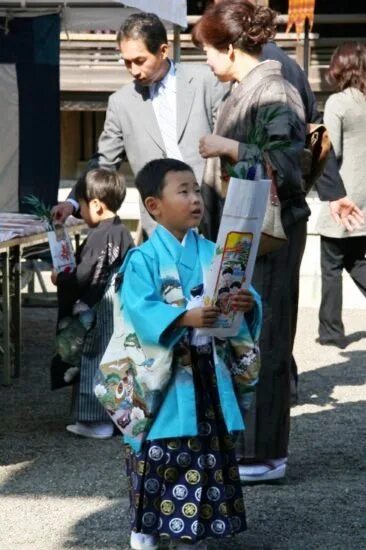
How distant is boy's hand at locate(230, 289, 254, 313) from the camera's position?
12.9ft

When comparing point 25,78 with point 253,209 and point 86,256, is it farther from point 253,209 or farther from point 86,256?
point 253,209

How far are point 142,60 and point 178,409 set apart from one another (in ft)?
7.87

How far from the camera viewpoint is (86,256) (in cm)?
615

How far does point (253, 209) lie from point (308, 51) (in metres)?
9.52

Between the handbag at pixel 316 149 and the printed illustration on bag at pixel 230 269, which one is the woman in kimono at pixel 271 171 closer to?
the handbag at pixel 316 149

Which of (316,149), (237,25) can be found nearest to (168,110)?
(316,149)

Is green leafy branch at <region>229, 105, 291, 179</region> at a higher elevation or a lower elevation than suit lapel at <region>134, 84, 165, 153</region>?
higher

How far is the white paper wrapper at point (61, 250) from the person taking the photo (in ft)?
18.7

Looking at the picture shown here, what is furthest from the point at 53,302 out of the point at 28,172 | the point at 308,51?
the point at 308,51

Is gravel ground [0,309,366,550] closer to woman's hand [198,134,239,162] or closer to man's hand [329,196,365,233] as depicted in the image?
man's hand [329,196,365,233]

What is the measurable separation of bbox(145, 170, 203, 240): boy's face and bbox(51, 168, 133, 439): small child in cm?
189

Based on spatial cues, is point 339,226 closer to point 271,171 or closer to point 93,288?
point 93,288

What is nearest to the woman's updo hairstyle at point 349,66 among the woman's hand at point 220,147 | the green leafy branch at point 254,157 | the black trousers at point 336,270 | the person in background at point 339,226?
the person in background at point 339,226

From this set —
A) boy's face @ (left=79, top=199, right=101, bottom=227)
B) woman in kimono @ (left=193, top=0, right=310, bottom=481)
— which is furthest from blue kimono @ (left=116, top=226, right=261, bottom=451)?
boy's face @ (left=79, top=199, right=101, bottom=227)
